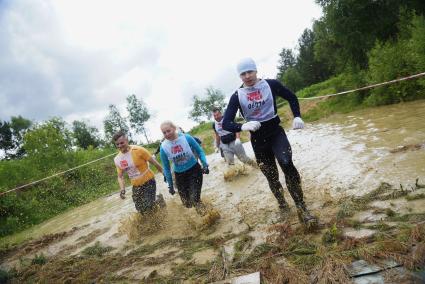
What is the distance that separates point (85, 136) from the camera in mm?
73000

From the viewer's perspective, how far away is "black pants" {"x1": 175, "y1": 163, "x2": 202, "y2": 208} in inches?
252

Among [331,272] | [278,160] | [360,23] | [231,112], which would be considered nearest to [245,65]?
[231,112]

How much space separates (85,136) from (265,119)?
241 ft

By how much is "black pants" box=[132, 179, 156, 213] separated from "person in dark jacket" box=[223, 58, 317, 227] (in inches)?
115

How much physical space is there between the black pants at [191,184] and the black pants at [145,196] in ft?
2.89

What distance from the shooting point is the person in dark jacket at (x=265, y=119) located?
4.62 meters

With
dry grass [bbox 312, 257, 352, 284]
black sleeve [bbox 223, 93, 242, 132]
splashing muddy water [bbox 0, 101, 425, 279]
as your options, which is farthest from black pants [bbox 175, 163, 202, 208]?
dry grass [bbox 312, 257, 352, 284]

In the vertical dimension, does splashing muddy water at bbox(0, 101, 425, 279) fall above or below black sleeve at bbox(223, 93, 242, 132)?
below

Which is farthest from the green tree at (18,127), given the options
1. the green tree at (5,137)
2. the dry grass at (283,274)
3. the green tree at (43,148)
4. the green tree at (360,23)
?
the dry grass at (283,274)

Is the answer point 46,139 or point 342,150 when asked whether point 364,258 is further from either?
point 46,139

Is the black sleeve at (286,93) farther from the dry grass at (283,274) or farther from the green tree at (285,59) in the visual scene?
the green tree at (285,59)

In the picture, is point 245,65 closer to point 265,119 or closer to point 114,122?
point 265,119

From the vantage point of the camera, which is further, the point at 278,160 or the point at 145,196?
the point at 145,196

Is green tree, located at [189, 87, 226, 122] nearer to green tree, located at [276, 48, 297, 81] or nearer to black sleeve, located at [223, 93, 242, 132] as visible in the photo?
green tree, located at [276, 48, 297, 81]
